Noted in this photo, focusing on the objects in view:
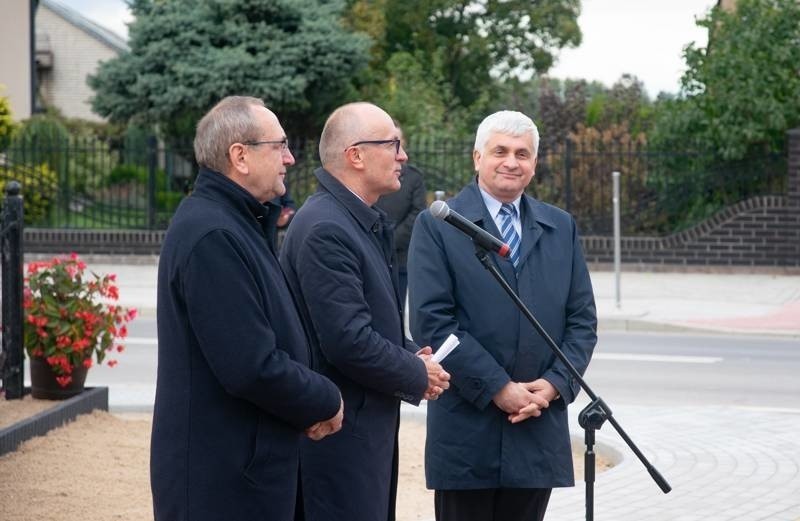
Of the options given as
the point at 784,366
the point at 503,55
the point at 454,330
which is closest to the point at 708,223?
the point at 784,366

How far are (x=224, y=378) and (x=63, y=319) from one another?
5.02m

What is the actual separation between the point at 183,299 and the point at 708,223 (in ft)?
58.6

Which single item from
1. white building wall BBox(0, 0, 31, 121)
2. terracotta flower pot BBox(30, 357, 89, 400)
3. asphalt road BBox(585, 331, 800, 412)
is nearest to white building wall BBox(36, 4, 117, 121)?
white building wall BBox(0, 0, 31, 121)

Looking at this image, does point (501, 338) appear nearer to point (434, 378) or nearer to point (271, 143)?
point (434, 378)

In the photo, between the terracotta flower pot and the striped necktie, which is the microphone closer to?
the striped necktie

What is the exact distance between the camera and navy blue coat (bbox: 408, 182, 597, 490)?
5016 millimetres

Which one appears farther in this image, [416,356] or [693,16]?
[693,16]

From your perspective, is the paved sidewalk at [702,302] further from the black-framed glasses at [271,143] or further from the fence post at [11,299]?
the black-framed glasses at [271,143]

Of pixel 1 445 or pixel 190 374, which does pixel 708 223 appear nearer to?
pixel 1 445

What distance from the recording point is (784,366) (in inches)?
512

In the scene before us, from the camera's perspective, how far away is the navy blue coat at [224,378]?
3922mm

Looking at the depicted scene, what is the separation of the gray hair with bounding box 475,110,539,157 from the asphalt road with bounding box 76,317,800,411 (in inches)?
215

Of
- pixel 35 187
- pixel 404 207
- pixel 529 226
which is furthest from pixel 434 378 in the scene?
pixel 35 187

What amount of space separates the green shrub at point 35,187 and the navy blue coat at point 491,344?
19904mm
